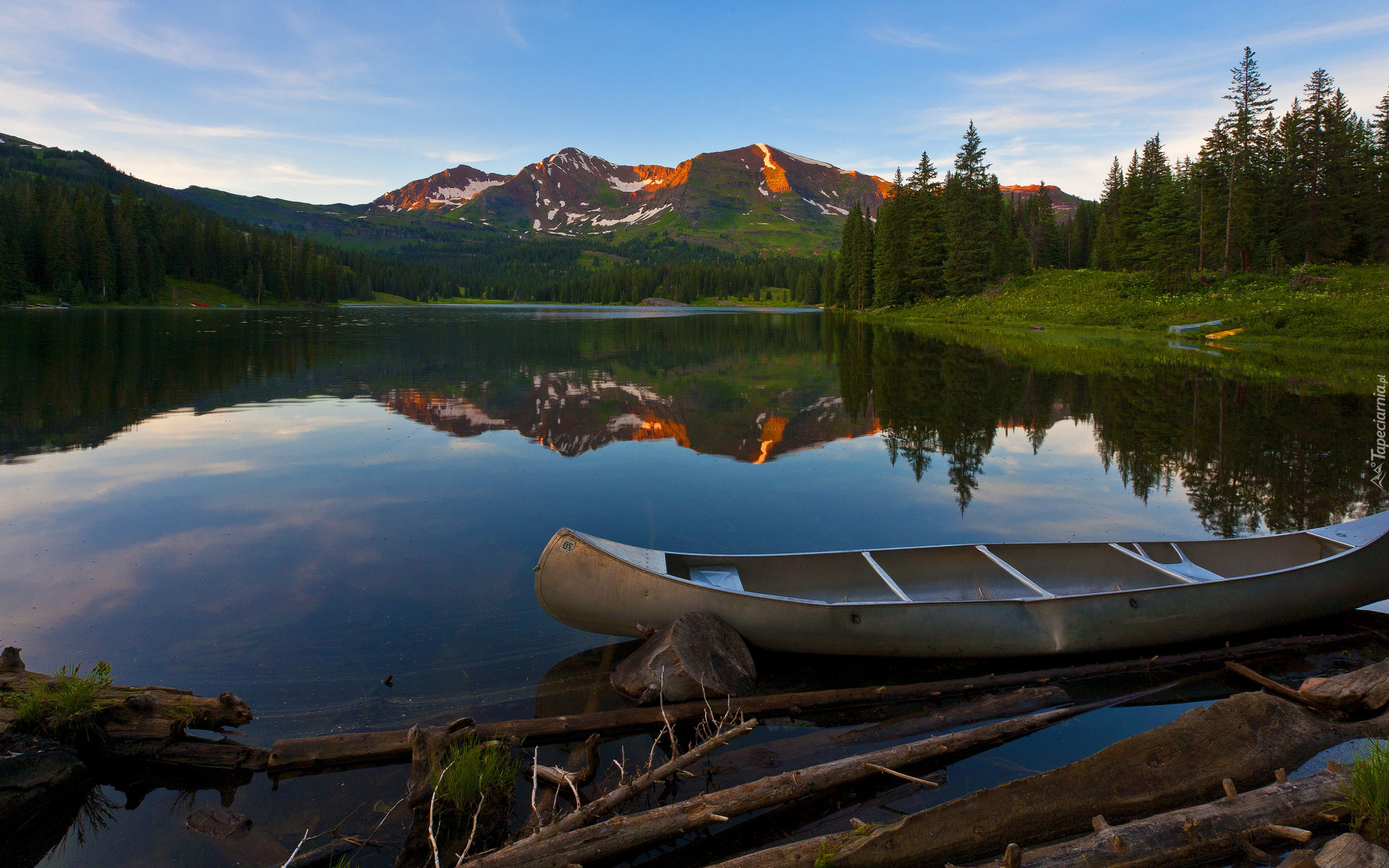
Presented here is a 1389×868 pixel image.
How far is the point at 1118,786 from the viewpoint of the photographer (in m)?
5.03

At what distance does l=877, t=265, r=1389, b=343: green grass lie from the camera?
38.6 m

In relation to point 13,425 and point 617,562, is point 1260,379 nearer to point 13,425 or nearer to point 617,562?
point 617,562

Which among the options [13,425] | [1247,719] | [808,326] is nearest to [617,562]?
[1247,719]

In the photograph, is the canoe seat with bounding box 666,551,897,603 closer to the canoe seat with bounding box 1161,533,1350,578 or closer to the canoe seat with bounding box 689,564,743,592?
the canoe seat with bounding box 689,564,743,592

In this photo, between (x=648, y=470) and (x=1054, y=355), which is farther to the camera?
(x=1054, y=355)

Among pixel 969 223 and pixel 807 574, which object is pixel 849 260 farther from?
pixel 807 574

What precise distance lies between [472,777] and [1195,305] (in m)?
58.7

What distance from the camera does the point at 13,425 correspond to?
18953mm

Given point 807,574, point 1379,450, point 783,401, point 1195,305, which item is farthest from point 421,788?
point 1195,305

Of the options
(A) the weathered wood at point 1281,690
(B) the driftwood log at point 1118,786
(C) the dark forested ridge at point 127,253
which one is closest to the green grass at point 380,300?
(C) the dark forested ridge at point 127,253

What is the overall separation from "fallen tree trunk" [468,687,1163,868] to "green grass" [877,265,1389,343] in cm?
4297

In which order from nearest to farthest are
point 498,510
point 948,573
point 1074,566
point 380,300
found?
point 948,573 → point 1074,566 → point 498,510 → point 380,300

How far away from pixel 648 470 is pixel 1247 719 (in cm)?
1208

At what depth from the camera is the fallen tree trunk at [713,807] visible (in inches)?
171
